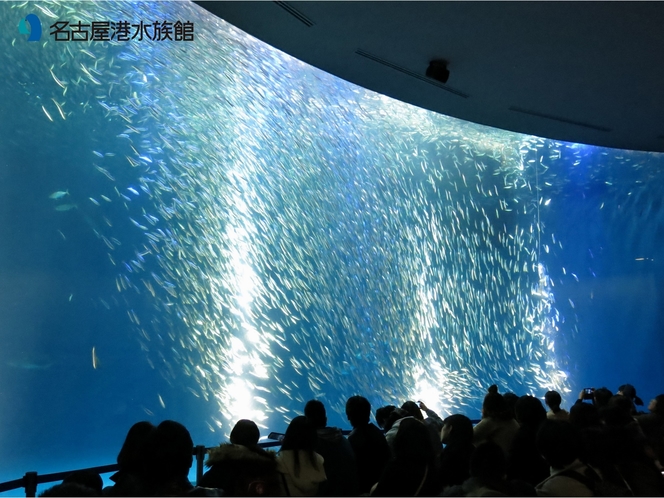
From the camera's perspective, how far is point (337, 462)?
269 centimetres

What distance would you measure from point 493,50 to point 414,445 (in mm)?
3780

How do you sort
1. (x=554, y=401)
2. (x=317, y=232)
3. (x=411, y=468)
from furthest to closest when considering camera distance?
(x=317, y=232)
(x=554, y=401)
(x=411, y=468)

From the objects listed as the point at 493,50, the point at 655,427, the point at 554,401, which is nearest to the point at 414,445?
the point at 554,401

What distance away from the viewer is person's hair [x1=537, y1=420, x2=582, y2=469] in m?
2.16

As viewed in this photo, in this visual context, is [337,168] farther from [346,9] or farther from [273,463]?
[273,463]

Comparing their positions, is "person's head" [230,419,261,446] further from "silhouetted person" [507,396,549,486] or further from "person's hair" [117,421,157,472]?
"silhouetted person" [507,396,549,486]

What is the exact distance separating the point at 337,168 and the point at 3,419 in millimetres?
23876

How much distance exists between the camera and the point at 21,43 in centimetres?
2583

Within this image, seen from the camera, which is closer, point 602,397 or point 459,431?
point 459,431

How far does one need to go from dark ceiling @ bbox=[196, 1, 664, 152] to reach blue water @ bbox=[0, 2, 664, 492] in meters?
10.0

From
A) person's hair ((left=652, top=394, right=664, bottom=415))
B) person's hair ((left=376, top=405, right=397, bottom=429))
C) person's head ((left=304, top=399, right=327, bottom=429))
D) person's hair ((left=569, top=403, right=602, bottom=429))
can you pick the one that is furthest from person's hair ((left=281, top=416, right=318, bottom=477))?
person's hair ((left=652, top=394, right=664, bottom=415))

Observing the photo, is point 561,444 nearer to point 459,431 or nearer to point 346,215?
point 459,431

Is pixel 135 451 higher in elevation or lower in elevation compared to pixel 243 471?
higher

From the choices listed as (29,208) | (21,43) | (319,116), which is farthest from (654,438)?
(29,208)
